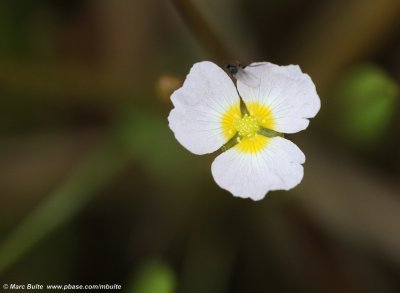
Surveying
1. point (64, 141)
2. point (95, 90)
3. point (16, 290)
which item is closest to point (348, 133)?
point (95, 90)

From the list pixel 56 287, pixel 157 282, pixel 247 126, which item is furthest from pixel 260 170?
pixel 56 287

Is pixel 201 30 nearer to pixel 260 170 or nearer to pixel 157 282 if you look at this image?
pixel 260 170

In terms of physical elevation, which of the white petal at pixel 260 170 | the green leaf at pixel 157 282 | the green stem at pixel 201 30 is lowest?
the green leaf at pixel 157 282

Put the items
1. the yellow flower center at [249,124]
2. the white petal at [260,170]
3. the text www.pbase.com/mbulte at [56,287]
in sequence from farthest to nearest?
the text www.pbase.com/mbulte at [56,287] < the yellow flower center at [249,124] < the white petal at [260,170]

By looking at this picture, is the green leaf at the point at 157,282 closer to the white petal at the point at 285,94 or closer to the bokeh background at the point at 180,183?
the bokeh background at the point at 180,183

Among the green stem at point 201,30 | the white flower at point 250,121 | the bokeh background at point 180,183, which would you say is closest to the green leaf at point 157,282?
the bokeh background at point 180,183

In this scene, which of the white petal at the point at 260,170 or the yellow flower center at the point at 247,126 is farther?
the yellow flower center at the point at 247,126

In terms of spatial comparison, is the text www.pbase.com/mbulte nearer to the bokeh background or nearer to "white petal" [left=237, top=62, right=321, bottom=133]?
the bokeh background

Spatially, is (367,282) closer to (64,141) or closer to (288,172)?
(288,172)
